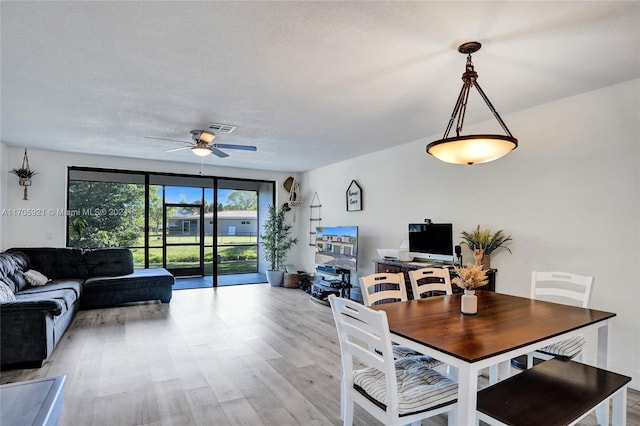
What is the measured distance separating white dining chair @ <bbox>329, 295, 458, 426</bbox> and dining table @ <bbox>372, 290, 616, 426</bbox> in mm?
147

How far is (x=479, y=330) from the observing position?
6.28 ft

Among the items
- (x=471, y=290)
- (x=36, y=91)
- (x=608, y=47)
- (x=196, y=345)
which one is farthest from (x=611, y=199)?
(x=36, y=91)

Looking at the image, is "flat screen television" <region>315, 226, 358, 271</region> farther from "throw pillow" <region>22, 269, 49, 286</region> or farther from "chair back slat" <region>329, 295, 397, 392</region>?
"throw pillow" <region>22, 269, 49, 286</region>

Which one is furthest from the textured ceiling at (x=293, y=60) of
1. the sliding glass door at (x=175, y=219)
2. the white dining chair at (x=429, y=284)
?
the sliding glass door at (x=175, y=219)

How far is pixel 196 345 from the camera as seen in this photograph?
12.8 feet

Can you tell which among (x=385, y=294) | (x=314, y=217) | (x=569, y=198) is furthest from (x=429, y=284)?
(x=314, y=217)

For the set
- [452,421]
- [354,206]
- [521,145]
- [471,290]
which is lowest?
[452,421]

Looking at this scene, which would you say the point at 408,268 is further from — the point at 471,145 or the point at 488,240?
the point at 471,145

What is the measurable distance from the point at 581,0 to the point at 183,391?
3.74m

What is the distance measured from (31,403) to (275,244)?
6.68 m

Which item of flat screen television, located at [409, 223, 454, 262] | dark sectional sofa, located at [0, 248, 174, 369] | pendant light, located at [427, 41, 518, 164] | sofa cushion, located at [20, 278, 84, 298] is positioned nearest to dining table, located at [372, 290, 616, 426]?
pendant light, located at [427, 41, 518, 164]

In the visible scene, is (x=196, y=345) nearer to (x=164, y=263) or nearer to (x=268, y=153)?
(x=268, y=153)

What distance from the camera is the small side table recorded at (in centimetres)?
110

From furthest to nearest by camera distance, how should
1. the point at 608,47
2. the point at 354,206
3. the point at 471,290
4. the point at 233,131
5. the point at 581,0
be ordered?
the point at 354,206
the point at 233,131
the point at 608,47
the point at 471,290
the point at 581,0
